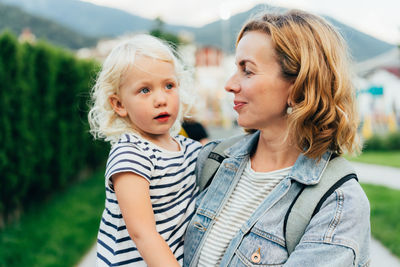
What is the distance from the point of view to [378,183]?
27.9 ft

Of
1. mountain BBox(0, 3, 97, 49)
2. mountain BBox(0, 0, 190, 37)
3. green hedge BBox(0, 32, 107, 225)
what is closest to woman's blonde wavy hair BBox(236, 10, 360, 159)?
green hedge BBox(0, 32, 107, 225)

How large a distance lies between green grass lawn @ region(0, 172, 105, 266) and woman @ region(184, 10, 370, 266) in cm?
290

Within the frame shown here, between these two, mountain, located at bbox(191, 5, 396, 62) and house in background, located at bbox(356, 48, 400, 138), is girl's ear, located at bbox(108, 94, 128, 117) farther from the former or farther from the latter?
house in background, located at bbox(356, 48, 400, 138)

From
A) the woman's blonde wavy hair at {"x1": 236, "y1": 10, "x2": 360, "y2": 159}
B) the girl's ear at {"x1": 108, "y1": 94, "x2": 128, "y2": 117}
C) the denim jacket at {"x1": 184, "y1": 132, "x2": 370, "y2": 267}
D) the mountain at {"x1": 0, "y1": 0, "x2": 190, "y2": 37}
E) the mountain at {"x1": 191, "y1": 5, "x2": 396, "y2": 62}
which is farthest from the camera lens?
the mountain at {"x1": 0, "y1": 0, "x2": 190, "y2": 37}

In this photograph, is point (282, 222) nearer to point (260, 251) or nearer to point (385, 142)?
point (260, 251)

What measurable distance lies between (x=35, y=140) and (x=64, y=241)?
1738 mm

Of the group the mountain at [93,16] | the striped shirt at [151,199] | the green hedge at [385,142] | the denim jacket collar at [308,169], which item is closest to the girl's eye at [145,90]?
the striped shirt at [151,199]

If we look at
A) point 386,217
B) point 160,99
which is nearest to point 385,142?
point 386,217

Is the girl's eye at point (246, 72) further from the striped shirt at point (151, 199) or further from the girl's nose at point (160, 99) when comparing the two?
the striped shirt at point (151, 199)

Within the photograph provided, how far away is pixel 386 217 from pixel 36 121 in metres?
5.40

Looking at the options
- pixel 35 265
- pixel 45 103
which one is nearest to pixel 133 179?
pixel 35 265

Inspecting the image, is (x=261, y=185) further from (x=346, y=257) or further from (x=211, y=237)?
(x=346, y=257)

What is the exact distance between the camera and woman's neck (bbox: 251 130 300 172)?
5.79 ft

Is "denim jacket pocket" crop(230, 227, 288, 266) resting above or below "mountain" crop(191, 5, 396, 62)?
below
